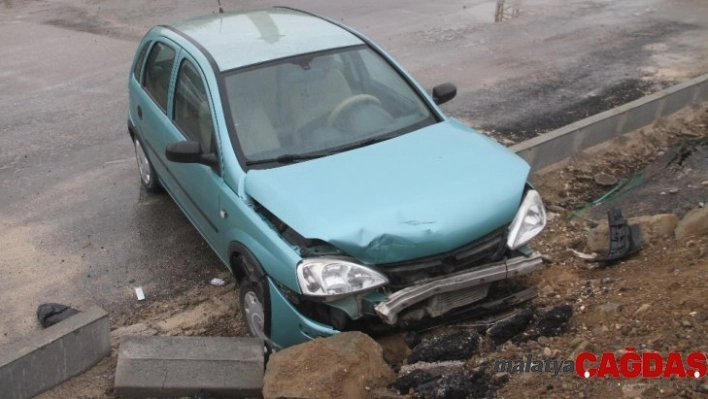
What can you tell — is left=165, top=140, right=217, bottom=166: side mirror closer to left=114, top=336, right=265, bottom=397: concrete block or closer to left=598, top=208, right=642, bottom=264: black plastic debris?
left=114, top=336, right=265, bottom=397: concrete block

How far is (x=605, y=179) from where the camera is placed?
7.49 meters

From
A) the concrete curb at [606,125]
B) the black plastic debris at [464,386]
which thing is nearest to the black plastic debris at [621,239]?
the concrete curb at [606,125]

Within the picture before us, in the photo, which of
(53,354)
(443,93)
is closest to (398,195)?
(443,93)

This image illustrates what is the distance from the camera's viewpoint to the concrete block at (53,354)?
4465mm

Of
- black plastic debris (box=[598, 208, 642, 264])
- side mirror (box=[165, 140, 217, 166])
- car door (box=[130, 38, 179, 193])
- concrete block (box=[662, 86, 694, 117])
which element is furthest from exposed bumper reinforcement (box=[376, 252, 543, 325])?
concrete block (box=[662, 86, 694, 117])

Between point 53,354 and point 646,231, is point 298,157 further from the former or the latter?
point 646,231

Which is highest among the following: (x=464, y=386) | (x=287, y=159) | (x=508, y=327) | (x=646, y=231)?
(x=287, y=159)

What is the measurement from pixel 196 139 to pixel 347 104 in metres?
1.16

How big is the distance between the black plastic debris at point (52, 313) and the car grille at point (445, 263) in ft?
8.09

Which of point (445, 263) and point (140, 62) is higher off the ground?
point (140, 62)

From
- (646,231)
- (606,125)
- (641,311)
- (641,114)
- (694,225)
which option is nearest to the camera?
(641,311)

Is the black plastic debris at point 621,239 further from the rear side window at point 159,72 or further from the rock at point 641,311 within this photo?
the rear side window at point 159,72

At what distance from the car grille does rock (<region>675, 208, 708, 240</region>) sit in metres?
Result: 1.85

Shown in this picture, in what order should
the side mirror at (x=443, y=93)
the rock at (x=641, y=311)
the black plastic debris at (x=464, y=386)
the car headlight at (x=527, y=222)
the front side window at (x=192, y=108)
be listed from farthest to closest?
the side mirror at (x=443, y=93), the front side window at (x=192, y=108), the car headlight at (x=527, y=222), the rock at (x=641, y=311), the black plastic debris at (x=464, y=386)
